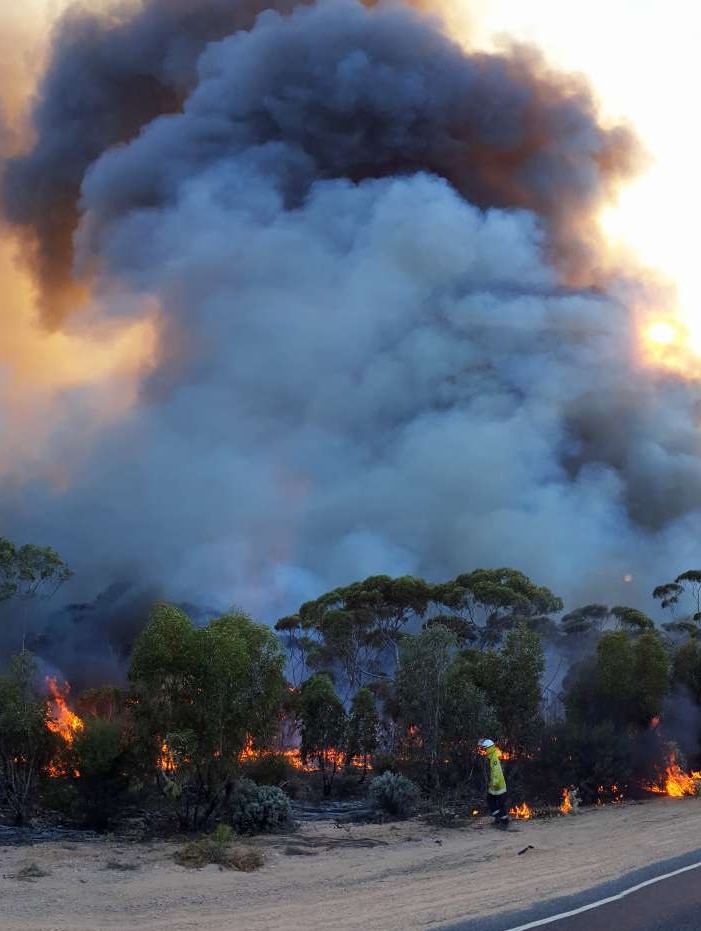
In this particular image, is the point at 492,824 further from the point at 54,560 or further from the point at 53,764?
the point at 54,560

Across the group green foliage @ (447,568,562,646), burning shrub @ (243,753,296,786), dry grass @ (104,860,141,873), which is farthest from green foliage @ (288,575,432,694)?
dry grass @ (104,860,141,873)

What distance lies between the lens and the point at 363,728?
108 feet

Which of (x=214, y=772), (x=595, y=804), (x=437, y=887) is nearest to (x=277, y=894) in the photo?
(x=437, y=887)

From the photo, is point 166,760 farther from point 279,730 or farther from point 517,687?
point 517,687

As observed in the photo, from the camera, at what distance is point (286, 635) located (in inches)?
2219

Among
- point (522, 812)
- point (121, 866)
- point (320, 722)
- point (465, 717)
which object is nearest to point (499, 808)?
point (522, 812)

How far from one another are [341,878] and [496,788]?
19.6ft

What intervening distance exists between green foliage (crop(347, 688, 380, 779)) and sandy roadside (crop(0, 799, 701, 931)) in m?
13.6

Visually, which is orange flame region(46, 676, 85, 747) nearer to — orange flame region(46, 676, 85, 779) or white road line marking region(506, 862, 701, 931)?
orange flame region(46, 676, 85, 779)

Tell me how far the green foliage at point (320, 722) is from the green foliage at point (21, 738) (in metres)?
12.5

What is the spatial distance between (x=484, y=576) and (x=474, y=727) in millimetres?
29715

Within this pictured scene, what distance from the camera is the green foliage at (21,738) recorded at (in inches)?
793

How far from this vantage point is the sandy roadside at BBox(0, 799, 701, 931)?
34.2 ft

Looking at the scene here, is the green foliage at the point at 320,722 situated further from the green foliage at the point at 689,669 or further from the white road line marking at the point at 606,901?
the white road line marking at the point at 606,901
